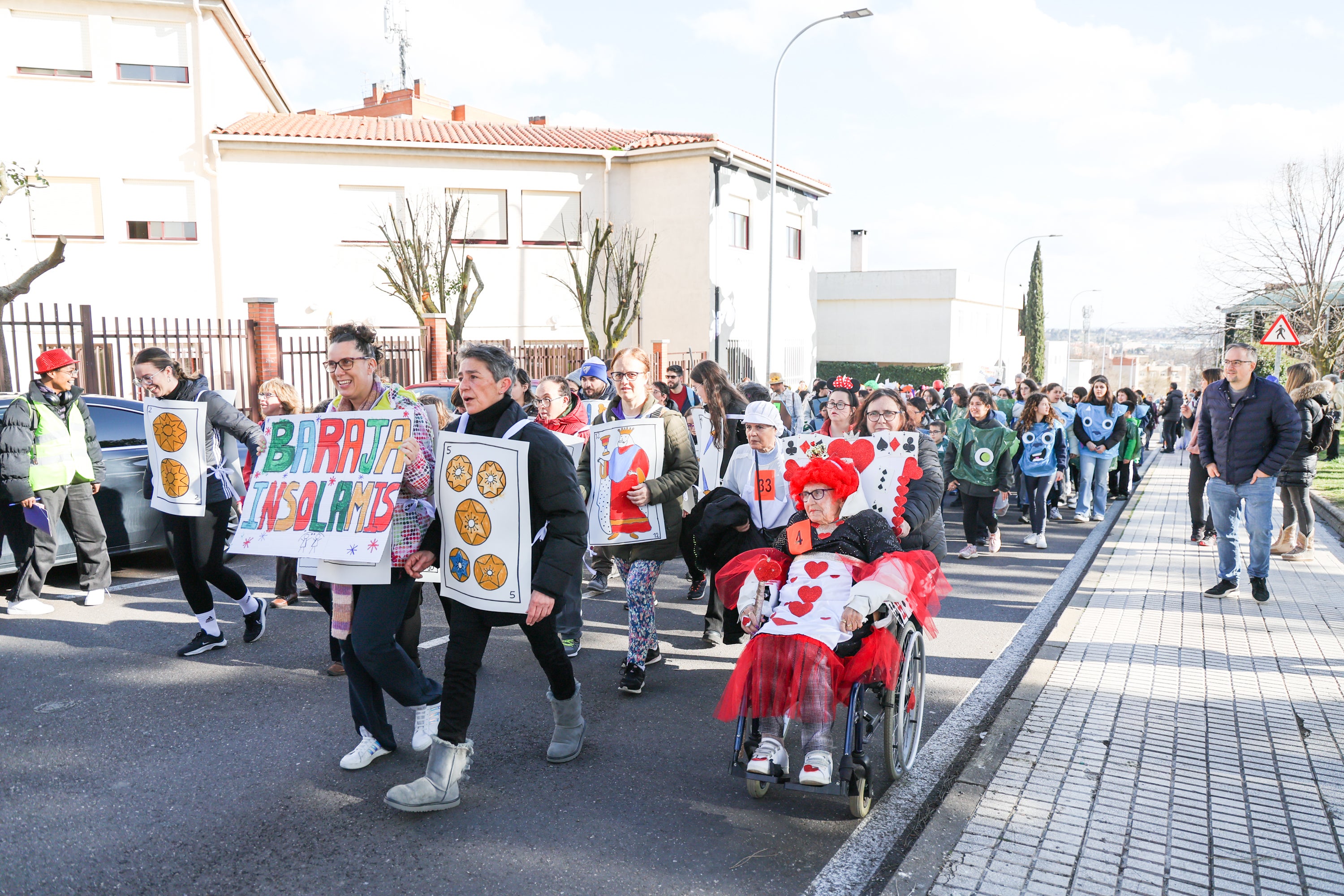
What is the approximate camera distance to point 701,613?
23.5 ft

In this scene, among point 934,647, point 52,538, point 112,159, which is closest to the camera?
point 934,647

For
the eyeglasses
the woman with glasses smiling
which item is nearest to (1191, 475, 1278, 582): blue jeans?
the woman with glasses smiling

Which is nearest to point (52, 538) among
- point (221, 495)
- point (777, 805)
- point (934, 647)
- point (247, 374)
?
point (221, 495)

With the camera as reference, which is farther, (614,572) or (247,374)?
(247,374)

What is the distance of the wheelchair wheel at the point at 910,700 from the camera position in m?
4.02

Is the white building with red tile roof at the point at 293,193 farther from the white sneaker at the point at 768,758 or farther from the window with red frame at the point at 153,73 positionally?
the white sneaker at the point at 768,758

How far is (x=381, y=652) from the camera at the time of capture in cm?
380

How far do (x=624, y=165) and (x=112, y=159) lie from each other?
12162 mm

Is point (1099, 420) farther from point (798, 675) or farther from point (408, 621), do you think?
point (408, 621)

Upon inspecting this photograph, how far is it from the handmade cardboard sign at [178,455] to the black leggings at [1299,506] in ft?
30.6

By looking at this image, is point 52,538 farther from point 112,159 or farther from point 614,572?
point 112,159

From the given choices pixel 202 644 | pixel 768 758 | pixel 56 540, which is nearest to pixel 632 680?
pixel 768 758

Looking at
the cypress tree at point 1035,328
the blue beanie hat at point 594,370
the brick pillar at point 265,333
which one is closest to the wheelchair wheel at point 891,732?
the blue beanie hat at point 594,370

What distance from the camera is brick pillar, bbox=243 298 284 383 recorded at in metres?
15.0
